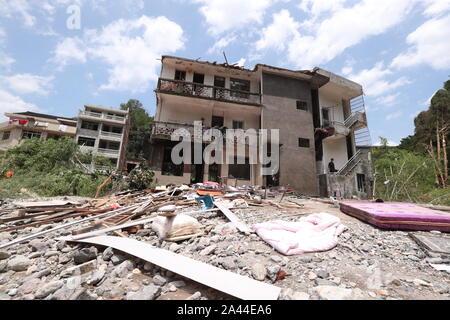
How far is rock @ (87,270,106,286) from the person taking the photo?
1.70m

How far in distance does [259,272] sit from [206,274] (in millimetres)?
503

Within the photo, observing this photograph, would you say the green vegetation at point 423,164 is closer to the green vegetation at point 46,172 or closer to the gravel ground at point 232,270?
the gravel ground at point 232,270

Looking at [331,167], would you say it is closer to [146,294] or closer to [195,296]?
[195,296]

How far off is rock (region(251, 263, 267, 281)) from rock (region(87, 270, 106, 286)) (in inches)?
57.0

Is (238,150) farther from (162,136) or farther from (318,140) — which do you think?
(318,140)

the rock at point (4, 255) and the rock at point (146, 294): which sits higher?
the rock at point (146, 294)

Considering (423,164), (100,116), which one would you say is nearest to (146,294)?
(423,164)

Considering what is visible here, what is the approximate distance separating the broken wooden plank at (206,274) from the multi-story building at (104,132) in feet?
82.6

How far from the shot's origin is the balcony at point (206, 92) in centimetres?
1185

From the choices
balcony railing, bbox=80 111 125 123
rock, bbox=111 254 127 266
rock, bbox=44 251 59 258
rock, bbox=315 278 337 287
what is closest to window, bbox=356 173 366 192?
rock, bbox=315 278 337 287

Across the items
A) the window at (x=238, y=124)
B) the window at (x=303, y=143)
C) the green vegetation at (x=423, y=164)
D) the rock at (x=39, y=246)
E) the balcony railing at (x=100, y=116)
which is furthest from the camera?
the balcony railing at (x=100, y=116)

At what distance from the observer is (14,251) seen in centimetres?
258

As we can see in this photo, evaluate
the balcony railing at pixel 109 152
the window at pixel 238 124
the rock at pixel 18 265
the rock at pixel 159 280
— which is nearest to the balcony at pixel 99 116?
the balcony railing at pixel 109 152

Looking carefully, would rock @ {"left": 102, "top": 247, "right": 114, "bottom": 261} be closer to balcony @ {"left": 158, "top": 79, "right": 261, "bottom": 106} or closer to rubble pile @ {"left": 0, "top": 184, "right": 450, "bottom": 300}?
rubble pile @ {"left": 0, "top": 184, "right": 450, "bottom": 300}
